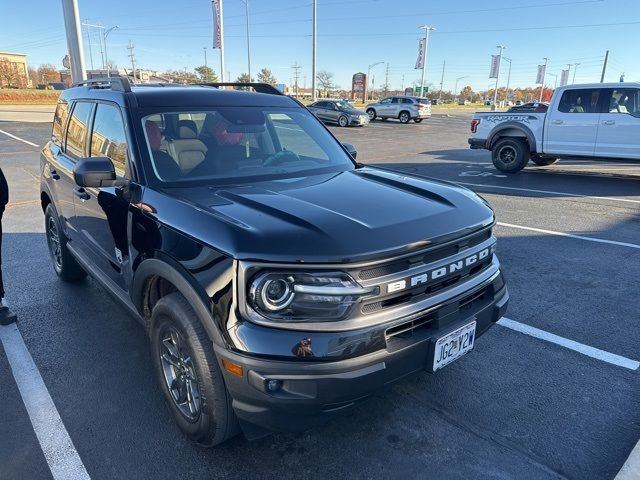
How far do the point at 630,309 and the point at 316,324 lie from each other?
3579mm

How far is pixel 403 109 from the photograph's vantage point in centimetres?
3167

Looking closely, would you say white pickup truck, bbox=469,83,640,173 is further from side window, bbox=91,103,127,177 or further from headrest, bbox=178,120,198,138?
side window, bbox=91,103,127,177

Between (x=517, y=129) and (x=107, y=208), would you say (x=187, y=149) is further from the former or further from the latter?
(x=517, y=129)

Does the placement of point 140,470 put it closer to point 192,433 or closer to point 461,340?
point 192,433

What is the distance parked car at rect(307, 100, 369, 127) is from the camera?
88.8ft

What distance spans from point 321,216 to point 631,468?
2.01m

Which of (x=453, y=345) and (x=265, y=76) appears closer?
(x=453, y=345)

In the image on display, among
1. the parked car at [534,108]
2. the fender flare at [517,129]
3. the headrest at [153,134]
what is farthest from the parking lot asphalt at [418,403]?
the parked car at [534,108]

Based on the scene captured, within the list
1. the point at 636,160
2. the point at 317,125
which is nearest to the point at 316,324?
the point at 317,125

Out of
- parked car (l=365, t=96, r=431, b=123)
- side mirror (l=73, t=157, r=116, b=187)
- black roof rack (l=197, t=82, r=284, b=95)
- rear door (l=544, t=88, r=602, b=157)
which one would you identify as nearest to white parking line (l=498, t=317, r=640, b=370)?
black roof rack (l=197, t=82, r=284, b=95)

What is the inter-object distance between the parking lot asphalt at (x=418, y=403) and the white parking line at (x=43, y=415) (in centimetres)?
4

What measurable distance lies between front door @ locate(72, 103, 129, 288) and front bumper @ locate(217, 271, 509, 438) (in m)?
1.37

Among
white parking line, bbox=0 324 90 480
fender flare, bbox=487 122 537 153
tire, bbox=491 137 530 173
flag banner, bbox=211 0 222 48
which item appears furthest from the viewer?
flag banner, bbox=211 0 222 48

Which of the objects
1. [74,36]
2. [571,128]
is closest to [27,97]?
[74,36]
